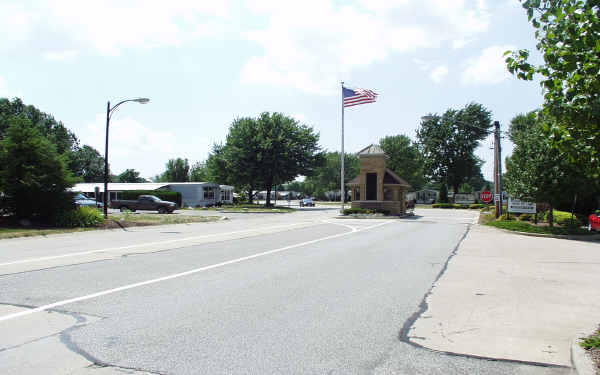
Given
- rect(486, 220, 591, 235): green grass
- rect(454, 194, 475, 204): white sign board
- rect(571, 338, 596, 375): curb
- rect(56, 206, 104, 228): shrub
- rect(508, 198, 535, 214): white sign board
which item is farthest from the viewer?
rect(454, 194, 475, 204): white sign board

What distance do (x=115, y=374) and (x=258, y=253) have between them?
346 inches

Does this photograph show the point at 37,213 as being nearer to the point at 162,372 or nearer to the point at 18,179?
the point at 18,179

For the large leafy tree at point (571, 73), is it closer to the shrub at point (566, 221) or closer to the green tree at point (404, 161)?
the shrub at point (566, 221)

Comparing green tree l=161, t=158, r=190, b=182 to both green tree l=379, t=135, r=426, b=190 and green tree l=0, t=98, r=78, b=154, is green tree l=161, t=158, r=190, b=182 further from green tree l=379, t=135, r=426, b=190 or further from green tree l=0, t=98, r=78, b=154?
green tree l=379, t=135, r=426, b=190

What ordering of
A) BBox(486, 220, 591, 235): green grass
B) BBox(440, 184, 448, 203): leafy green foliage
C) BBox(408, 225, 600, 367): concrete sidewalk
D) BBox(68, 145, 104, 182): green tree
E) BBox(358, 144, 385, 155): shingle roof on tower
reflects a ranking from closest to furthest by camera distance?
BBox(408, 225, 600, 367): concrete sidewalk → BBox(486, 220, 591, 235): green grass → BBox(358, 144, 385, 155): shingle roof on tower → BBox(440, 184, 448, 203): leafy green foliage → BBox(68, 145, 104, 182): green tree

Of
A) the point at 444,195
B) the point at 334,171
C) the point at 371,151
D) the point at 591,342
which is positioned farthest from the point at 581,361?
the point at 334,171

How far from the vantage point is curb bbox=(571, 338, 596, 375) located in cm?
396

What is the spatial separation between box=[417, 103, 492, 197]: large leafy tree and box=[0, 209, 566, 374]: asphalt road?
2610 inches

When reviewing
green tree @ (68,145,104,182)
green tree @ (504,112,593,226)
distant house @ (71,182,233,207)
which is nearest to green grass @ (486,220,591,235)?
green tree @ (504,112,593,226)

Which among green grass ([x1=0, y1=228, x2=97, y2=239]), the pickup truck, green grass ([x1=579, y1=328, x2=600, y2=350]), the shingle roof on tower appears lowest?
green grass ([x1=0, y1=228, x2=97, y2=239])

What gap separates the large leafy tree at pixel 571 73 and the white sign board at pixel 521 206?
71.8ft

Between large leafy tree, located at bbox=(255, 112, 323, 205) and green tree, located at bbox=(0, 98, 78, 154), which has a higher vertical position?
green tree, located at bbox=(0, 98, 78, 154)

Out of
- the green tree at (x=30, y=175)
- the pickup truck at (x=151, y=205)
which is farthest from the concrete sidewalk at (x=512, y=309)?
the pickup truck at (x=151, y=205)

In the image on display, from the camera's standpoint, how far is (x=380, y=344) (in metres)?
4.85
